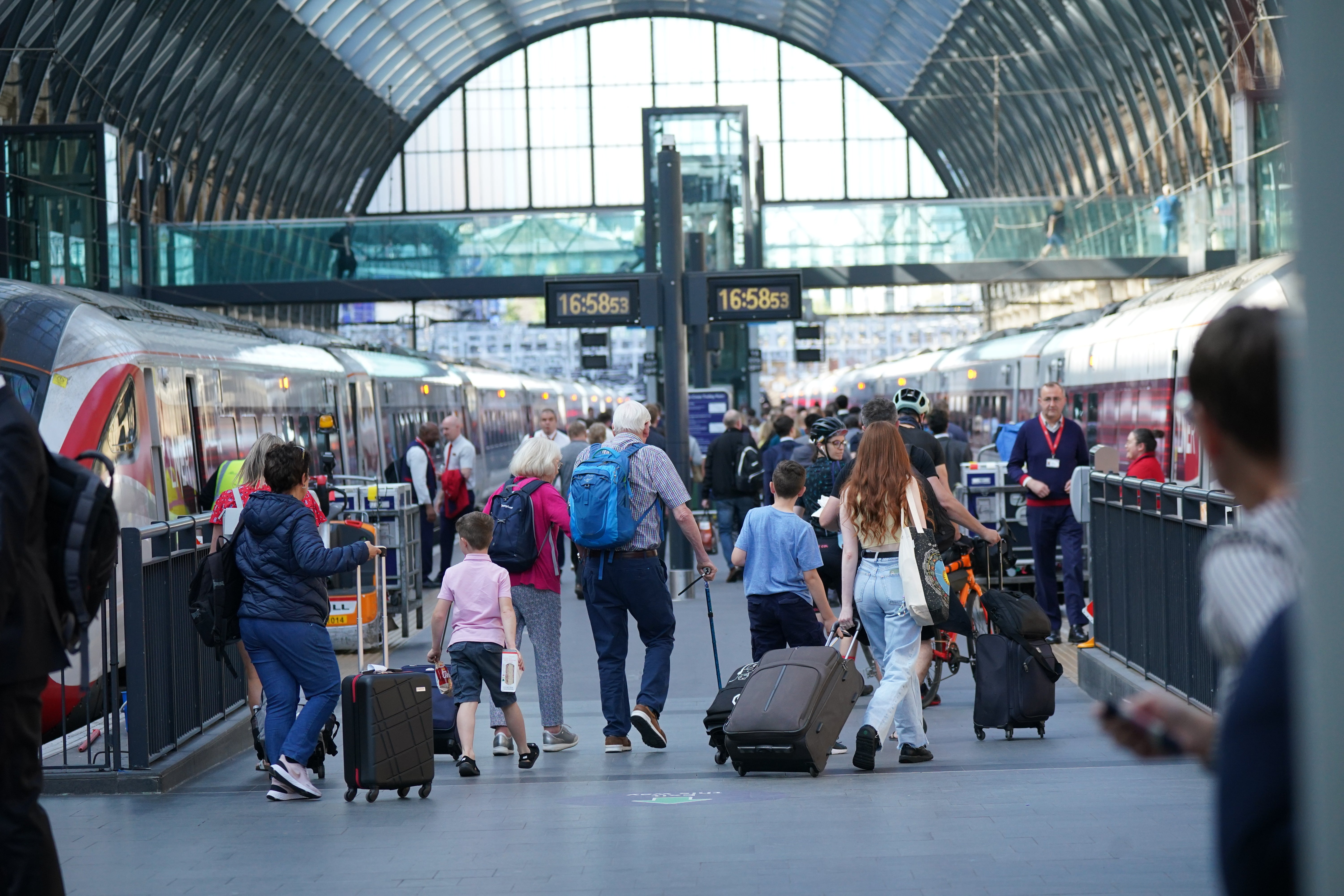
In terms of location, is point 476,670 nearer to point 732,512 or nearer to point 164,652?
point 164,652

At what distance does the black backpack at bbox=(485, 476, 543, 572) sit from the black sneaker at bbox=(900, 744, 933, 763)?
7.27 ft

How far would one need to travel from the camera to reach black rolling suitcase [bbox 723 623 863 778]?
23.9ft

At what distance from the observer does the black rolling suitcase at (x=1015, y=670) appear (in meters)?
8.09

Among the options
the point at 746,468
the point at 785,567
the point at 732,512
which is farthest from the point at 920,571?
the point at 732,512

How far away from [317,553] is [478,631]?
4.30 feet

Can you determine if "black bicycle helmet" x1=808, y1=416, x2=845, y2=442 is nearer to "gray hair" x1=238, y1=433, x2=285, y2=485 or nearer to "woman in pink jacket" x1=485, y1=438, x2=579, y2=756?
"woman in pink jacket" x1=485, y1=438, x2=579, y2=756

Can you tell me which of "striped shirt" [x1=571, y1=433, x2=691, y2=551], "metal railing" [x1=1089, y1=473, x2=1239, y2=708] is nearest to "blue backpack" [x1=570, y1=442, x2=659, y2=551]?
"striped shirt" [x1=571, y1=433, x2=691, y2=551]

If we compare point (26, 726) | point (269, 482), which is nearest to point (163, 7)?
point (269, 482)

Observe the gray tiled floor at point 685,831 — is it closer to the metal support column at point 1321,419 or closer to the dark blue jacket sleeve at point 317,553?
the dark blue jacket sleeve at point 317,553

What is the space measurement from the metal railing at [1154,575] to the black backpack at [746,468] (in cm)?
676

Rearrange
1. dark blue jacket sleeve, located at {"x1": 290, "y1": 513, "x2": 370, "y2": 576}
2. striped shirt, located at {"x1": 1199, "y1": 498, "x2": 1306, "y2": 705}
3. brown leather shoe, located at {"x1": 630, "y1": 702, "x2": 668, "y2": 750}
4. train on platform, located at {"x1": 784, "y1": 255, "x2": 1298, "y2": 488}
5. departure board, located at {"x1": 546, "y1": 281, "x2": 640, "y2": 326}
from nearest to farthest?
1. striped shirt, located at {"x1": 1199, "y1": 498, "x2": 1306, "y2": 705}
2. dark blue jacket sleeve, located at {"x1": 290, "y1": 513, "x2": 370, "y2": 576}
3. brown leather shoe, located at {"x1": 630, "y1": 702, "x2": 668, "y2": 750}
4. train on platform, located at {"x1": 784, "y1": 255, "x2": 1298, "y2": 488}
5. departure board, located at {"x1": 546, "y1": 281, "x2": 640, "y2": 326}

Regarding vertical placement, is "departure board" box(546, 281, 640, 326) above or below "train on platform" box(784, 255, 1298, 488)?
above

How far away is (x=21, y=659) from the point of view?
4.02m

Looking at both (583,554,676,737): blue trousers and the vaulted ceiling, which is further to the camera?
the vaulted ceiling
